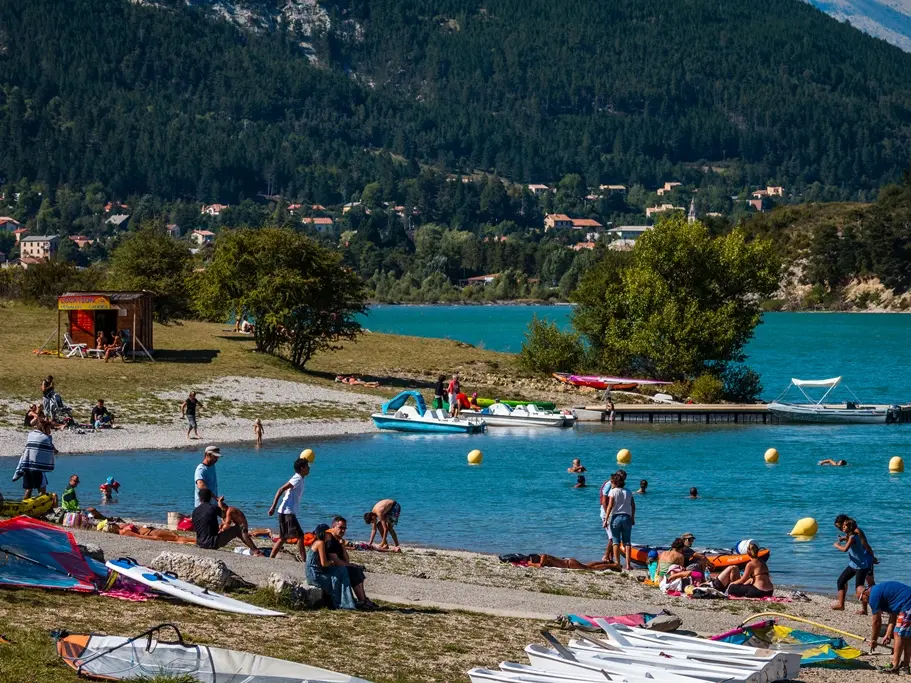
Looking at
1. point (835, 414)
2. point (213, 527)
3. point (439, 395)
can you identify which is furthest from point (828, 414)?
point (213, 527)

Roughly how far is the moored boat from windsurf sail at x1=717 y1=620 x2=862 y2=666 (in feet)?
103

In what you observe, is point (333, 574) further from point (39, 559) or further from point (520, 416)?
point (520, 416)

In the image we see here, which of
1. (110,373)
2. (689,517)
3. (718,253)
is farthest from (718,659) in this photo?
(718,253)

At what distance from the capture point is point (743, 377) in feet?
211

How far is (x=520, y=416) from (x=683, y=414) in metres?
7.65

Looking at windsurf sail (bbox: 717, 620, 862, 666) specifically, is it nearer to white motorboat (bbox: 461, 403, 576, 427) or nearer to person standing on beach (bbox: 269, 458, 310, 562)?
person standing on beach (bbox: 269, 458, 310, 562)

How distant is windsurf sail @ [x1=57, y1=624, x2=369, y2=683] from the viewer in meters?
13.3

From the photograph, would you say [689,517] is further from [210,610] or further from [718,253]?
[718,253]

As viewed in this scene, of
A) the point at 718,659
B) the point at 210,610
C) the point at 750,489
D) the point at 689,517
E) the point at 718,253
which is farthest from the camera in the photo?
the point at 718,253

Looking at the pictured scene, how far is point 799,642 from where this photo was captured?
1769cm

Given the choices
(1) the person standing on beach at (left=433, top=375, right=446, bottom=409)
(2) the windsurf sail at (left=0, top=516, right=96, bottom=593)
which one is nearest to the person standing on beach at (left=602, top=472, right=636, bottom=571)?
(2) the windsurf sail at (left=0, top=516, right=96, bottom=593)

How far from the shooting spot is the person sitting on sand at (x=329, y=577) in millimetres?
17922

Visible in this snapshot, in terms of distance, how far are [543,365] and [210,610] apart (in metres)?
49.1

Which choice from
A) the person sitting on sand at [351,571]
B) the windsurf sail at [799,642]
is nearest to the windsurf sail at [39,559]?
the person sitting on sand at [351,571]
